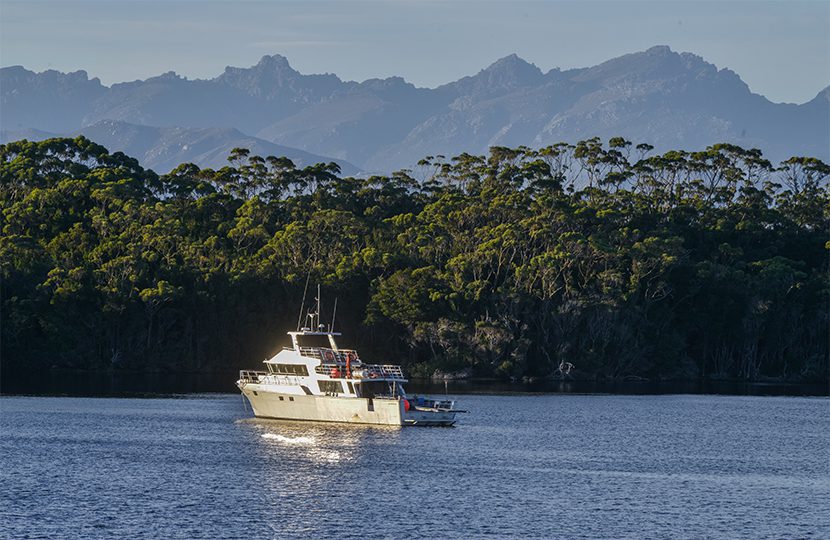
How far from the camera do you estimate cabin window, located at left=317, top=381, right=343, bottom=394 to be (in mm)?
84500

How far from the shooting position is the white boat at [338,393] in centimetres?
8375

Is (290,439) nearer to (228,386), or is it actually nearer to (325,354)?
(325,354)

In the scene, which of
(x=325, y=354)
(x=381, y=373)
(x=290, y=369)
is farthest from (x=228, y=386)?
(x=381, y=373)

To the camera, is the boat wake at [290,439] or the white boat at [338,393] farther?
the white boat at [338,393]

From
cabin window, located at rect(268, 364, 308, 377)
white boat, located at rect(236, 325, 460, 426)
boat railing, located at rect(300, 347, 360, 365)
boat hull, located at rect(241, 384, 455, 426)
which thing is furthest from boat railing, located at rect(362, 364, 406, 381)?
cabin window, located at rect(268, 364, 308, 377)

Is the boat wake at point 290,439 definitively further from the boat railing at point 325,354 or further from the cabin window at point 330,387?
the boat railing at point 325,354

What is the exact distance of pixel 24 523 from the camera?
49.2 metres

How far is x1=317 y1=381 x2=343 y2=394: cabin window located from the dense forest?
162ft

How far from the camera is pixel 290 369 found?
86.1 m

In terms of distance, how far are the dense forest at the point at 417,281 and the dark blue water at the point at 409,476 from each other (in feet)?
133

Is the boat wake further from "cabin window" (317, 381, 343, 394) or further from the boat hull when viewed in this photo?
"cabin window" (317, 381, 343, 394)

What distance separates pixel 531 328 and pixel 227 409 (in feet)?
166

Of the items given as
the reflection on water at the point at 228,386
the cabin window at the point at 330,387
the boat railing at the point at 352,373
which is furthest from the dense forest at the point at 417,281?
the cabin window at the point at 330,387

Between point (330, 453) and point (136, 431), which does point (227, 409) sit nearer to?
point (136, 431)
